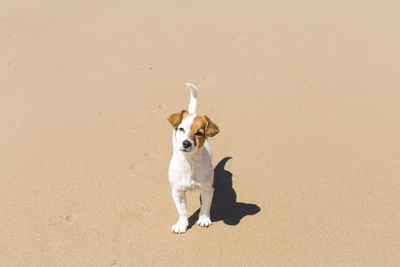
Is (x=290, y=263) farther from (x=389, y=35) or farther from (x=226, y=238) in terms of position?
(x=389, y=35)

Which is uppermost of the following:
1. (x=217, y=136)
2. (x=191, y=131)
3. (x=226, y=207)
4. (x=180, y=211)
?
(x=217, y=136)

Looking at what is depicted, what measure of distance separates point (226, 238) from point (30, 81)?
255 inches

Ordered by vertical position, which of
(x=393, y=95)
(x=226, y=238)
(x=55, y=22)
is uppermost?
(x=55, y=22)

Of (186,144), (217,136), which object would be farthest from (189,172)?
Result: (217,136)

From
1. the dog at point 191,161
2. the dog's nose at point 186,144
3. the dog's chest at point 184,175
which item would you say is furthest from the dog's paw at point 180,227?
the dog's nose at point 186,144

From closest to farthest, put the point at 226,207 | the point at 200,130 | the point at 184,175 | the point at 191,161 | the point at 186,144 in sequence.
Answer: the point at 186,144
the point at 200,130
the point at 191,161
the point at 184,175
the point at 226,207

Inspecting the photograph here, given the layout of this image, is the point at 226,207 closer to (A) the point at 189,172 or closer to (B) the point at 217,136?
(A) the point at 189,172

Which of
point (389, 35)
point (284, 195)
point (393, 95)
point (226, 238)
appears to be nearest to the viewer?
point (226, 238)

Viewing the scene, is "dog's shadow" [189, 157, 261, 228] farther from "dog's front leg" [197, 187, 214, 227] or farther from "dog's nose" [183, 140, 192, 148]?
"dog's nose" [183, 140, 192, 148]

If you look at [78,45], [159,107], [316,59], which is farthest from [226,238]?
[78,45]

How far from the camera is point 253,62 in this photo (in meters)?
8.84

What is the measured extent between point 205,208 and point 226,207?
543mm

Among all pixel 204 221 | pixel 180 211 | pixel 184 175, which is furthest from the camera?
pixel 204 221

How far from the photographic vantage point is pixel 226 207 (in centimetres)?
488
